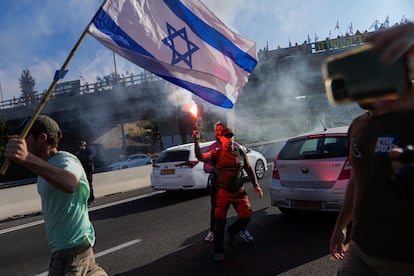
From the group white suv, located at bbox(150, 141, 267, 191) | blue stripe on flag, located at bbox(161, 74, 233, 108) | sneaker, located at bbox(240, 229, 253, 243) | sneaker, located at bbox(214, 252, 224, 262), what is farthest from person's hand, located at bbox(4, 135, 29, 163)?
white suv, located at bbox(150, 141, 267, 191)

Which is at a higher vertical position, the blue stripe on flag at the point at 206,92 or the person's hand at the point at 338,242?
the blue stripe on flag at the point at 206,92

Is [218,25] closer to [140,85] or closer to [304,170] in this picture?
[304,170]

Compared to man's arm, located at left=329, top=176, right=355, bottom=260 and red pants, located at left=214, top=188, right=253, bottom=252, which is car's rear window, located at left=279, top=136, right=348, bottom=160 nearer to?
red pants, located at left=214, top=188, right=253, bottom=252

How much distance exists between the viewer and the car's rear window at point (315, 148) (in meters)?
6.00

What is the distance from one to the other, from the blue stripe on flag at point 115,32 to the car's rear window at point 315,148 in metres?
3.33

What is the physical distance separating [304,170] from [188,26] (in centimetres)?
308

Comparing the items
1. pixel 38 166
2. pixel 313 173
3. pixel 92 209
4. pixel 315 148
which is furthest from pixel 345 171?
pixel 92 209

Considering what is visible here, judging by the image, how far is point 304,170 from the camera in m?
6.18

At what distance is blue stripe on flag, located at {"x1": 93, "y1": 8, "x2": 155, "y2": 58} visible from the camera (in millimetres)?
3413

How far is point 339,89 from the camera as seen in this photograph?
0.94 m

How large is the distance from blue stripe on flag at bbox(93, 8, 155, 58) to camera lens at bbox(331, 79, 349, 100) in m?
2.79

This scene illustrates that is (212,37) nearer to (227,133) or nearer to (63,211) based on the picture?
(227,133)

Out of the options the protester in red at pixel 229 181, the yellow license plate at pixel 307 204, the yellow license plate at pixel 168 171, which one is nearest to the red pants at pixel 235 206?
the protester in red at pixel 229 181

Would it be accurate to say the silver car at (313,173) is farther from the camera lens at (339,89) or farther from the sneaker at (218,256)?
the camera lens at (339,89)
